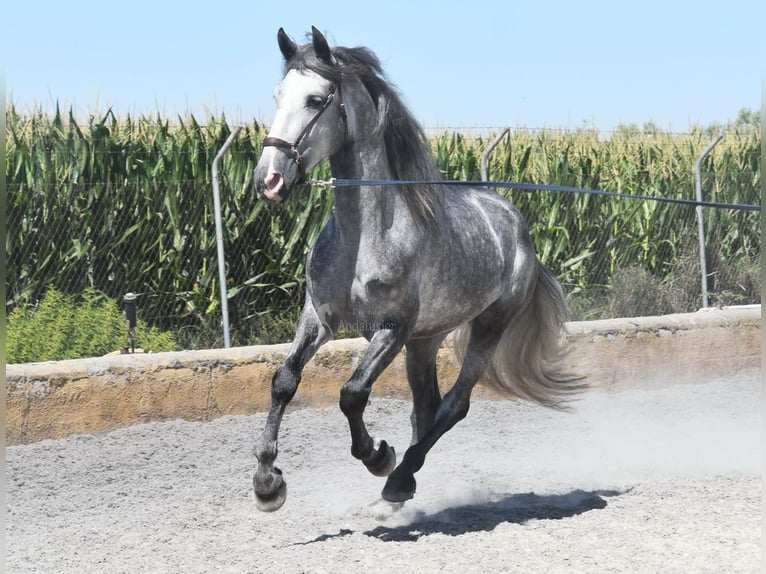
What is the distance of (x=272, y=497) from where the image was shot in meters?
4.86

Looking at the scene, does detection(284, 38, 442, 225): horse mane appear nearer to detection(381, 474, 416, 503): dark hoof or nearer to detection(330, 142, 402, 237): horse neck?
detection(330, 142, 402, 237): horse neck

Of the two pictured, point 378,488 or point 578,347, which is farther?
point 578,347

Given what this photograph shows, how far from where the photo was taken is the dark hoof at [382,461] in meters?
5.23

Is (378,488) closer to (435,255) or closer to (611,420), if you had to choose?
(435,255)

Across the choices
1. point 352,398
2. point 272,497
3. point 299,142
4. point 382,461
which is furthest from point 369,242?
point 272,497

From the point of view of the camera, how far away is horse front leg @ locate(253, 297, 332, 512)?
4.85m

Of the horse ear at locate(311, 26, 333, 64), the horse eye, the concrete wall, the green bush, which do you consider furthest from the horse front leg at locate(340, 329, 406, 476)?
the green bush

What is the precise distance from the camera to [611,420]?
25.2ft

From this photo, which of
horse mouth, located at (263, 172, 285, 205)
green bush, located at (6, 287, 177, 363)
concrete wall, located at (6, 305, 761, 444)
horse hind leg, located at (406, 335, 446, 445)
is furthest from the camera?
green bush, located at (6, 287, 177, 363)

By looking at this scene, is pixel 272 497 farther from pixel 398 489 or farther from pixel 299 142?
pixel 299 142

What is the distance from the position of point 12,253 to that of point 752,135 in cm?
996

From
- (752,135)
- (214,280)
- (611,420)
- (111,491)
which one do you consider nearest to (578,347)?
(611,420)

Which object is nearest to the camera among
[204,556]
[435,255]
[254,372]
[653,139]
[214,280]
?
[204,556]

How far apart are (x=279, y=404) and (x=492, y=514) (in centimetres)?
126
